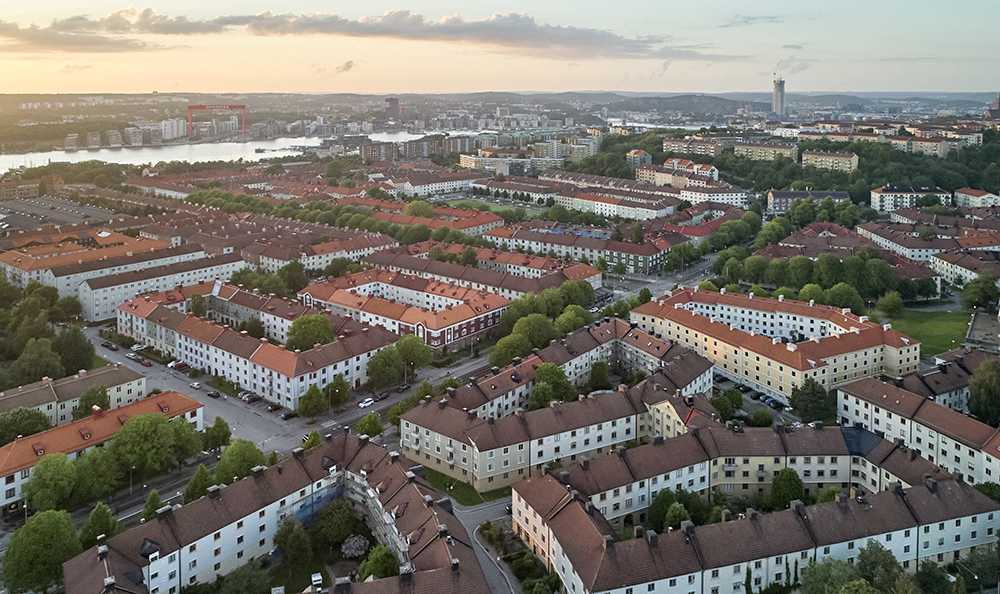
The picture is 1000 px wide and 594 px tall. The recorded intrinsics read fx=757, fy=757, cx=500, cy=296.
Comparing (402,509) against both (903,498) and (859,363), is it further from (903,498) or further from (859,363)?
(859,363)

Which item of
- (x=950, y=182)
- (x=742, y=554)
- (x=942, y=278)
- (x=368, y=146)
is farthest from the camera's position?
(x=368, y=146)

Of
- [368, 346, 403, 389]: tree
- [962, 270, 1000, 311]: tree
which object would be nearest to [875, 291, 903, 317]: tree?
[962, 270, 1000, 311]: tree

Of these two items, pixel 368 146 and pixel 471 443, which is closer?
pixel 471 443

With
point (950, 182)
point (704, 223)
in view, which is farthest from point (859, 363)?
point (950, 182)

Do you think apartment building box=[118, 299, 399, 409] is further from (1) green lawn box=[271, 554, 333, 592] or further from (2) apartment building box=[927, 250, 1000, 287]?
(2) apartment building box=[927, 250, 1000, 287]

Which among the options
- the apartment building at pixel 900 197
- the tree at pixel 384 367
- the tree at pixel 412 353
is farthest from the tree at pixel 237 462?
the apartment building at pixel 900 197

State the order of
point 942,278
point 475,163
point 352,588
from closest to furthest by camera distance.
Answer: point 352,588 < point 942,278 < point 475,163

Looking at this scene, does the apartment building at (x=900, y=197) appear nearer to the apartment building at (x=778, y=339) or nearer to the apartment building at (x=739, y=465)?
the apartment building at (x=778, y=339)

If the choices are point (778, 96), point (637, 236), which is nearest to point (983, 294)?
point (637, 236)
